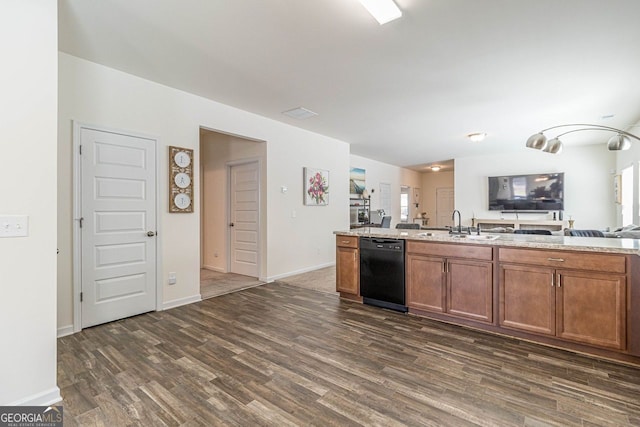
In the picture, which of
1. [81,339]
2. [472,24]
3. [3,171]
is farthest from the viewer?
[81,339]

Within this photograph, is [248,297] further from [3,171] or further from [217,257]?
[3,171]

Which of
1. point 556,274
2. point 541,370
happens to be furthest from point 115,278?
point 556,274

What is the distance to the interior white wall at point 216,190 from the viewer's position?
5.43 metres

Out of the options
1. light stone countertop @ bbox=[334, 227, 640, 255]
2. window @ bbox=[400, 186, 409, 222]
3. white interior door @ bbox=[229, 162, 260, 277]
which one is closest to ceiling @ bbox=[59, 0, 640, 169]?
white interior door @ bbox=[229, 162, 260, 277]

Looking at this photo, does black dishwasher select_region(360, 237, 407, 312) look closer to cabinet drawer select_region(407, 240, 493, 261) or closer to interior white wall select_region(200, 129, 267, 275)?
cabinet drawer select_region(407, 240, 493, 261)

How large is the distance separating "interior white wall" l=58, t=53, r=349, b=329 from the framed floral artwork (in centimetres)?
13

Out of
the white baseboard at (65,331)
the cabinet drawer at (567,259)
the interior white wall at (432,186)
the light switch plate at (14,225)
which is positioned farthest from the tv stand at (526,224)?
the light switch plate at (14,225)

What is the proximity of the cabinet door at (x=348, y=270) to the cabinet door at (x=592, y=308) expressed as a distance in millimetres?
2037

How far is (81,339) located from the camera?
9.12 ft

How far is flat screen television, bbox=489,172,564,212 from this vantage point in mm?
7313

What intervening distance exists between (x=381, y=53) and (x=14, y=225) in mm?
3056

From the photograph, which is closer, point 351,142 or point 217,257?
point 217,257

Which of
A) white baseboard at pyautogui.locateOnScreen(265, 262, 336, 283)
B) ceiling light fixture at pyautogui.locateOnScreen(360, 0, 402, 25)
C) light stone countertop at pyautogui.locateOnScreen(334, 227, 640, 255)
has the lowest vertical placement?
white baseboard at pyautogui.locateOnScreen(265, 262, 336, 283)

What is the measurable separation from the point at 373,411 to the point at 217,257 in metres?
4.61
